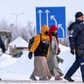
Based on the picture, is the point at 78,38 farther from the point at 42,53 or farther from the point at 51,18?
the point at 51,18

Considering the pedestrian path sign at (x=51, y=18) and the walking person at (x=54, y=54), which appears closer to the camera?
the walking person at (x=54, y=54)

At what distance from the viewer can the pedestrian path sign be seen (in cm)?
1415

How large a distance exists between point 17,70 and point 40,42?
12024 mm

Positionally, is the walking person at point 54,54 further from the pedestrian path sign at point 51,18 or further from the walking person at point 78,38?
the walking person at point 78,38

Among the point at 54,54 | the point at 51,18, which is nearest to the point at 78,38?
the point at 54,54

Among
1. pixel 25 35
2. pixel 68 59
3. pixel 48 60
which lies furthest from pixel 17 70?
pixel 25 35

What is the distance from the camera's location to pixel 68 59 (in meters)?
25.8

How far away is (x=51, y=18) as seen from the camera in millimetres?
14117

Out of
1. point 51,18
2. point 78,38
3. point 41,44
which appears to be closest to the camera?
point 78,38

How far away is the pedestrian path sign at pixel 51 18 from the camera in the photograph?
1415 centimetres

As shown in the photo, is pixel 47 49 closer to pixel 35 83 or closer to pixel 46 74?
pixel 46 74

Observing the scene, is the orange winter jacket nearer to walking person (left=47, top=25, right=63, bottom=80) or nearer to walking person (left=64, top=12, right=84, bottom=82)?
walking person (left=47, top=25, right=63, bottom=80)

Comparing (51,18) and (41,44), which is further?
(51,18)

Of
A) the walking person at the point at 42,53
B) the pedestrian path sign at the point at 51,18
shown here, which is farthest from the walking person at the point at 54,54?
the pedestrian path sign at the point at 51,18
